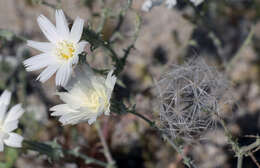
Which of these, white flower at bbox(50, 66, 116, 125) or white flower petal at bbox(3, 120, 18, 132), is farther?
white flower petal at bbox(3, 120, 18, 132)

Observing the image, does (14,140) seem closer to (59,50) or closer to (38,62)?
(38,62)

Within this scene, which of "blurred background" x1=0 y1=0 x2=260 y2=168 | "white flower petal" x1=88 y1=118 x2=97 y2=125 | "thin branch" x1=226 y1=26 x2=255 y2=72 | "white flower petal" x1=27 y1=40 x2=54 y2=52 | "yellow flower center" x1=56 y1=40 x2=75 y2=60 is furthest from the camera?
"blurred background" x1=0 y1=0 x2=260 y2=168

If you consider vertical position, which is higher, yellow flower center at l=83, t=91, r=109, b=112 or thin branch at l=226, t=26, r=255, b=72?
thin branch at l=226, t=26, r=255, b=72

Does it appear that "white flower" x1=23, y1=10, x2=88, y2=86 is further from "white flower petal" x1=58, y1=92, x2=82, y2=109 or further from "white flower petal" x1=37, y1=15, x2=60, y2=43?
"white flower petal" x1=58, y1=92, x2=82, y2=109

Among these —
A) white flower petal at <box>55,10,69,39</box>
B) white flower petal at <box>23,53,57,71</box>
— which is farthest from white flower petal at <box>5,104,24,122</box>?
white flower petal at <box>55,10,69,39</box>

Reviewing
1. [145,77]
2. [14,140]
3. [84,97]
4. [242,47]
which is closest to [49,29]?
[84,97]

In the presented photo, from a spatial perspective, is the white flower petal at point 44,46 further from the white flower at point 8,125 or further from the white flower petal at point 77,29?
the white flower at point 8,125
